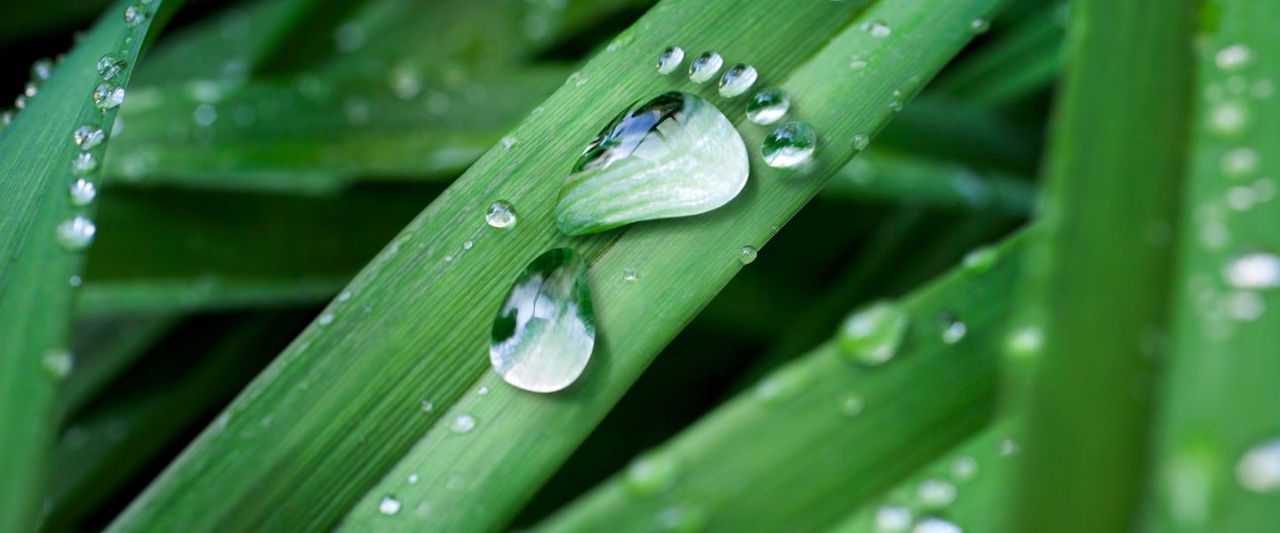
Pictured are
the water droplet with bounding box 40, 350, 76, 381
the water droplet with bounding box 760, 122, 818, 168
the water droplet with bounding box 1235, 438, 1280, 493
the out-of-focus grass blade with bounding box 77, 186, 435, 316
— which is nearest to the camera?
the water droplet with bounding box 1235, 438, 1280, 493

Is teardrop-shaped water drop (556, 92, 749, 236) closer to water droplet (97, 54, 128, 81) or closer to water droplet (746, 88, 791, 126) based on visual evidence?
water droplet (746, 88, 791, 126)

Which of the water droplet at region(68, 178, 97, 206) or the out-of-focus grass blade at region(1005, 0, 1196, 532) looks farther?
the water droplet at region(68, 178, 97, 206)

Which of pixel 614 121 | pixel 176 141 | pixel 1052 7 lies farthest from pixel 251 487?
pixel 1052 7

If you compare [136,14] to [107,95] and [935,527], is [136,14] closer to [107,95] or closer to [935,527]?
[107,95]

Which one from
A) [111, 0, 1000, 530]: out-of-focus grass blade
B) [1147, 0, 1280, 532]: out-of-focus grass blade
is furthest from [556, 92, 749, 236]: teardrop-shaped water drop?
[1147, 0, 1280, 532]: out-of-focus grass blade

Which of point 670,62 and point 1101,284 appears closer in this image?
point 1101,284

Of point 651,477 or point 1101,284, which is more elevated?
point 1101,284

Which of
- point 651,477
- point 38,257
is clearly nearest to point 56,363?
point 38,257
